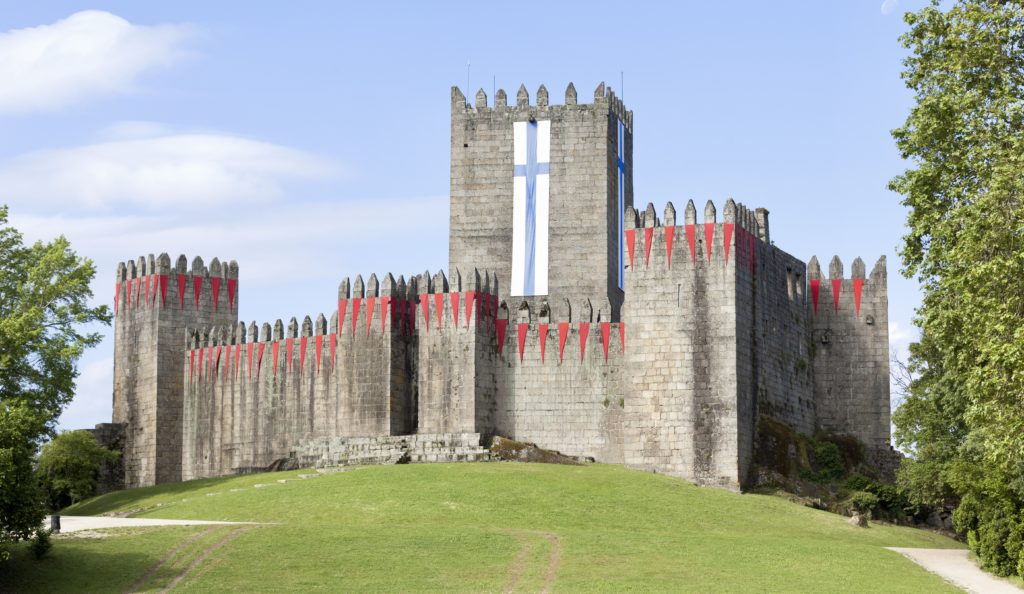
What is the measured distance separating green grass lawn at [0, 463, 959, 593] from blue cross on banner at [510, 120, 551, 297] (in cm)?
2002

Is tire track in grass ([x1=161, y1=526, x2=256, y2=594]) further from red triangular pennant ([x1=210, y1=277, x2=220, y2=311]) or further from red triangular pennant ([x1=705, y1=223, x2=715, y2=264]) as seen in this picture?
red triangular pennant ([x1=210, y1=277, x2=220, y2=311])

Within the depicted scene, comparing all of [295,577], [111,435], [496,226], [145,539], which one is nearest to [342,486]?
[145,539]

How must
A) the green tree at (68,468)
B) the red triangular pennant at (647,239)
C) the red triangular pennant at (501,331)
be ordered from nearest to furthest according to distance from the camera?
the red triangular pennant at (647,239), the red triangular pennant at (501,331), the green tree at (68,468)

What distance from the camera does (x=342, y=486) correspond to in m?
61.6

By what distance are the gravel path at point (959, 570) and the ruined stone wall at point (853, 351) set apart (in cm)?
1947

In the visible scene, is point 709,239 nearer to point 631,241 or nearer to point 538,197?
point 631,241

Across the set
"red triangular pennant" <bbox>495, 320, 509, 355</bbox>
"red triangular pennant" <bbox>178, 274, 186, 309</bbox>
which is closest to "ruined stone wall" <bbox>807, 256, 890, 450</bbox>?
"red triangular pennant" <bbox>495, 320, 509, 355</bbox>

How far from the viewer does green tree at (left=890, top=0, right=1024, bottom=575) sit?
42.2m

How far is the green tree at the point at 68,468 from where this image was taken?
80.2 metres

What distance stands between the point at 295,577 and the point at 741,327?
90.8 ft

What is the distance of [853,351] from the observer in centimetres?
7694

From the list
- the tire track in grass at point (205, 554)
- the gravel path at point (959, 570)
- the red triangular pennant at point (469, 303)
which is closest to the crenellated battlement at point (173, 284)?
the red triangular pennant at point (469, 303)

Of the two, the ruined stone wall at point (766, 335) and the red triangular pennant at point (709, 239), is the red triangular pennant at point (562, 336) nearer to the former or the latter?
the red triangular pennant at point (709, 239)

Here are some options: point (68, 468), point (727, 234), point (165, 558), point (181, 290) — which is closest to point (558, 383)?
point (727, 234)
